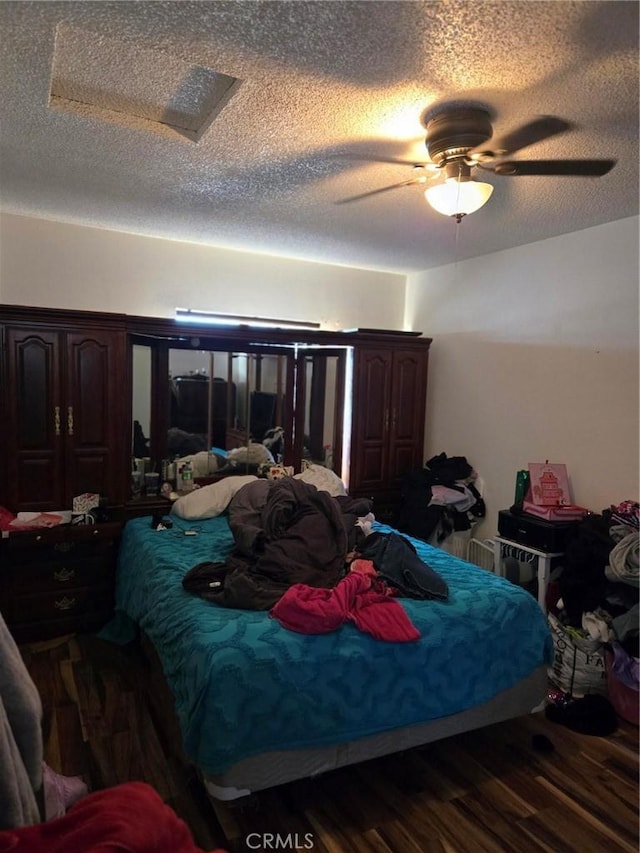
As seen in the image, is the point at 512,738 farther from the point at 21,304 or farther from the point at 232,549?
the point at 21,304

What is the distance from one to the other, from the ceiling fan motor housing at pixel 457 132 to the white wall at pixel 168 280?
7.46 feet

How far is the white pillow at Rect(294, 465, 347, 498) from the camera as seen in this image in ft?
12.4

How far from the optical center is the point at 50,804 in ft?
3.70

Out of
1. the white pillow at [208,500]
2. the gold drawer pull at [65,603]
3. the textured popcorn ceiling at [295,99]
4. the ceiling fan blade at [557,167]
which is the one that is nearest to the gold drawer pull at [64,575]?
the gold drawer pull at [65,603]

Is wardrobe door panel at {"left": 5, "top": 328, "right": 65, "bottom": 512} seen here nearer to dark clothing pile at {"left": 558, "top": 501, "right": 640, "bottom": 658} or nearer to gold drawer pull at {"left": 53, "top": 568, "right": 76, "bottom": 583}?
gold drawer pull at {"left": 53, "top": 568, "right": 76, "bottom": 583}

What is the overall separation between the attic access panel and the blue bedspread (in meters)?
1.87

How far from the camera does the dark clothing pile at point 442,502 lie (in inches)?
151

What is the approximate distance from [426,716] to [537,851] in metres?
0.52

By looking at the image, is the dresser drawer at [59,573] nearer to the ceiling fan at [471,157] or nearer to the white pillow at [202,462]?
the white pillow at [202,462]

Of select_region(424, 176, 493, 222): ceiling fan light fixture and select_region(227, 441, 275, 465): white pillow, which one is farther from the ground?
select_region(424, 176, 493, 222): ceiling fan light fixture

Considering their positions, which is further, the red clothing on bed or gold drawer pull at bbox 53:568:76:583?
gold drawer pull at bbox 53:568:76:583

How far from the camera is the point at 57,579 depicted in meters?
3.11

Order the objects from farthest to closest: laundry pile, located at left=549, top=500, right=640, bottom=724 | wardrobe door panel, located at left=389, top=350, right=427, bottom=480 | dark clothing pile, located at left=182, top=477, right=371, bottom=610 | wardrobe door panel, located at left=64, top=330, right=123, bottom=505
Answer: wardrobe door panel, located at left=389, top=350, right=427, bottom=480 < wardrobe door panel, located at left=64, top=330, right=123, bottom=505 < laundry pile, located at left=549, top=500, right=640, bottom=724 < dark clothing pile, located at left=182, top=477, right=371, bottom=610

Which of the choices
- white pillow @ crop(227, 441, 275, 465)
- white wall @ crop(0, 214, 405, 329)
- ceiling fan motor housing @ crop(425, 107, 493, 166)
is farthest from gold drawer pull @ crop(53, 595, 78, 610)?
ceiling fan motor housing @ crop(425, 107, 493, 166)
